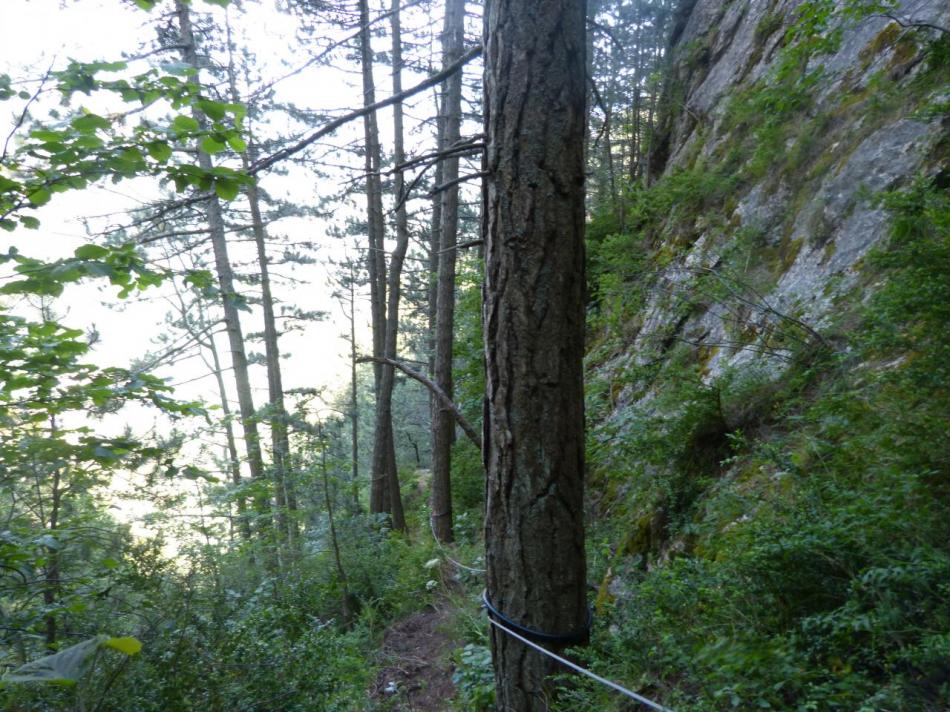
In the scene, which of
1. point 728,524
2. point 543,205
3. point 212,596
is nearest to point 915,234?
point 728,524

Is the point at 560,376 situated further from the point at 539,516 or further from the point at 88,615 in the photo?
the point at 88,615

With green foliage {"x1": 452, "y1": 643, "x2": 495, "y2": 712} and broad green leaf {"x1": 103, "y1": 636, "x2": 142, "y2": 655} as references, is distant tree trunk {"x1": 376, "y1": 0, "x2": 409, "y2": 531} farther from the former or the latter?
broad green leaf {"x1": 103, "y1": 636, "x2": 142, "y2": 655}

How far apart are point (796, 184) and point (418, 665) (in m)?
5.30

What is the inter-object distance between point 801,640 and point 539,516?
1.08m

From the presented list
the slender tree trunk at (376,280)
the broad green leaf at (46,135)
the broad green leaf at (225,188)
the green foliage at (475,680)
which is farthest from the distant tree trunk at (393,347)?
the broad green leaf at (46,135)

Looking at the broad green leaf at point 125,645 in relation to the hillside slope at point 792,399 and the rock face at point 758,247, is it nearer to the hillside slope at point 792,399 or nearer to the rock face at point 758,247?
the hillside slope at point 792,399

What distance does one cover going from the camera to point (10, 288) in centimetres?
254

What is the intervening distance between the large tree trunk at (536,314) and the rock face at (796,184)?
1.92m

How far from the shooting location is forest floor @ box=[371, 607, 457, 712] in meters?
4.55

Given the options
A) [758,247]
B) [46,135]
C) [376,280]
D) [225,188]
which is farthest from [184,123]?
[376,280]

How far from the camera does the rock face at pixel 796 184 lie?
407cm

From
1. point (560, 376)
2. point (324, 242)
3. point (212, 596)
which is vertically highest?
point (324, 242)

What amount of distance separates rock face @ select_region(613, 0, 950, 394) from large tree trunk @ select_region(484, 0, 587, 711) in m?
1.92

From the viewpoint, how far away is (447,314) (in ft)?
30.3
